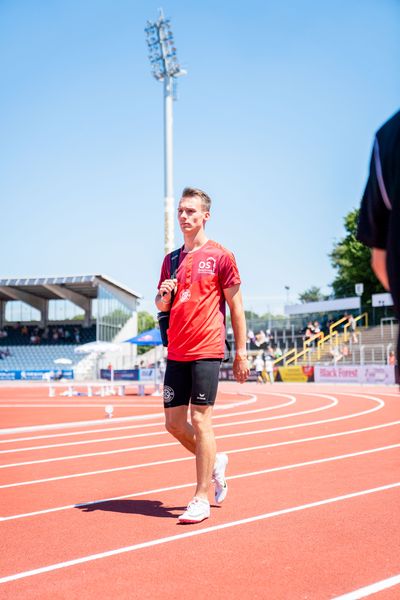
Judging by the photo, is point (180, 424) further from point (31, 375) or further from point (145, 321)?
point (145, 321)

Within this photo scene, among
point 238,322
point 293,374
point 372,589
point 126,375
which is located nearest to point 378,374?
point 293,374

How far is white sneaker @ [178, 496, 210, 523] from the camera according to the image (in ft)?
14.4

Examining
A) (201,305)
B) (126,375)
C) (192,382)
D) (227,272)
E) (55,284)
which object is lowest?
(126,375)

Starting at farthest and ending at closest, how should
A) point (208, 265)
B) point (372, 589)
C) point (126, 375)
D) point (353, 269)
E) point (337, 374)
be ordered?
point (353, 269)
point (126, 375)
point (337, 374)
point (208, 265)
point (372, 589)

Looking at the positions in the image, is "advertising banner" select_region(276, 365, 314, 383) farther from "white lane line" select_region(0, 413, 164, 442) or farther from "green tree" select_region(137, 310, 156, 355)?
"green tree" select_region(137, 310, 156, 355)

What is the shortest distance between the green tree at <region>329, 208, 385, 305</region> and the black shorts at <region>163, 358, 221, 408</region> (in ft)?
175

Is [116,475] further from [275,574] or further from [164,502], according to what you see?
[275,574]

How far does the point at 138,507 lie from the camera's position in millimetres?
5012

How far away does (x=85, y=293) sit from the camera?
2359 inches

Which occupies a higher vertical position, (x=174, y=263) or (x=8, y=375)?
(x=174, y=263)

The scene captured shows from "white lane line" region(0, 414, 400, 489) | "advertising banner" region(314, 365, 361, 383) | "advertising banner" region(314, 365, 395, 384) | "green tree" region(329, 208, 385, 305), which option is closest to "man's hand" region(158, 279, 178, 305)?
"white lane line" region(0, 414, 400, 489)

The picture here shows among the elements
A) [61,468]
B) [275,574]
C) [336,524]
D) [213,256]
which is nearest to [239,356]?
[213,256]

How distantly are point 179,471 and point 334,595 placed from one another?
3788 millimetres

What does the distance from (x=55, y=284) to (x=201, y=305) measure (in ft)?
171
